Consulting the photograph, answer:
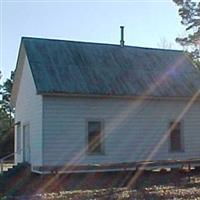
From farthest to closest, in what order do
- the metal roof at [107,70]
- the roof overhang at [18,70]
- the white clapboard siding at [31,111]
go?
1. the roof overhang at [18,70]
2. the metal roof at [107,70]
3. the white clapboard siding at [31,111]

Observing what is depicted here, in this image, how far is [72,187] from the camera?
17.9 meters

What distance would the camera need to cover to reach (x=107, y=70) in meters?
23.5

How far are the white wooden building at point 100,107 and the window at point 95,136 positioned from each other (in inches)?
1.8

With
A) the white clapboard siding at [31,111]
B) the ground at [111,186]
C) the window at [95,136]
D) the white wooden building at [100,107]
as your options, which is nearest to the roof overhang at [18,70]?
the white wooden building at [100,107]

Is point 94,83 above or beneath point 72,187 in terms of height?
above

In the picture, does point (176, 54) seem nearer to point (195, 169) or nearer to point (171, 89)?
point (171, 89)

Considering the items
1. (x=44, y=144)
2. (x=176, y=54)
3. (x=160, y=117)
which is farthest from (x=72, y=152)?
(x=176, y=54)

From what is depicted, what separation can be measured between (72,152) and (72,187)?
3227mm

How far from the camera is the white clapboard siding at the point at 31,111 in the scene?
21.0 metres

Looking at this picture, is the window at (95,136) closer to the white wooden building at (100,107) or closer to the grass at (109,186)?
the white wooden building at (100,107)

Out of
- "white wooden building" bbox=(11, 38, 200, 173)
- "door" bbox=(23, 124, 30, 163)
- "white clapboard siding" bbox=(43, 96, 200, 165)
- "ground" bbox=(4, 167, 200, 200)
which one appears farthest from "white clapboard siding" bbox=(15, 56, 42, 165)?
"ground" bbox=(4, 167, 200, 200)

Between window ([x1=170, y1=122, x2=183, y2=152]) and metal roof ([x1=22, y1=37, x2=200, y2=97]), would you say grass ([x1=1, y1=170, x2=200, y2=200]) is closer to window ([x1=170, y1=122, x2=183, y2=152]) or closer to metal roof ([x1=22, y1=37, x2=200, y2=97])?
window ([x1=170, y1=122, x2=183, y2=152])

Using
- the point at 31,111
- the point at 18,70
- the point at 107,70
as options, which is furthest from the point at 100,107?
the point at 18,70

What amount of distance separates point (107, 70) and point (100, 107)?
254 centimetres
